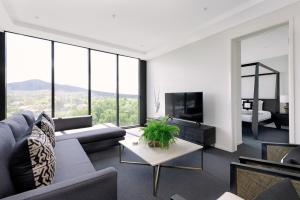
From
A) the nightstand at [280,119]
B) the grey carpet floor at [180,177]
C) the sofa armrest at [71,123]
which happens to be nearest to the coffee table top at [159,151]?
the grey carpet floor at [180,177]

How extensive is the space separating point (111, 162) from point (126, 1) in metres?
2.79

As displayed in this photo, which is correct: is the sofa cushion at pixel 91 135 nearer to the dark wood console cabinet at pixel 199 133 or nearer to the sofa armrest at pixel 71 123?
the sofa armrest at pixel 71 123

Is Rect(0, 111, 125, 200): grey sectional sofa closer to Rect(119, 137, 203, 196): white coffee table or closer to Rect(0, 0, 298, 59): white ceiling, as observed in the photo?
Rect(119, 137, 203, 196): white coffee table

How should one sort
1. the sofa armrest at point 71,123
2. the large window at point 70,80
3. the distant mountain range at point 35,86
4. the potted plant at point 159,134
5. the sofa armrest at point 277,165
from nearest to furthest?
the sofa armrest at point 277,165, the potted plant at point 159,134, the sofa armrest at point 71,123, the distant mountain range at point 35,86, the large window at point 70,80

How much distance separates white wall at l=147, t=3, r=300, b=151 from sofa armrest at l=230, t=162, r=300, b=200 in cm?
176

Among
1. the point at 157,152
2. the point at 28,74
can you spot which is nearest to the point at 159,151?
the point at 157,152

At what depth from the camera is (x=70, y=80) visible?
165 inches

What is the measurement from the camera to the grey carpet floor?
5.87 feet

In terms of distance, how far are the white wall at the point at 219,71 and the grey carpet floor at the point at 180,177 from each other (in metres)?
0.64

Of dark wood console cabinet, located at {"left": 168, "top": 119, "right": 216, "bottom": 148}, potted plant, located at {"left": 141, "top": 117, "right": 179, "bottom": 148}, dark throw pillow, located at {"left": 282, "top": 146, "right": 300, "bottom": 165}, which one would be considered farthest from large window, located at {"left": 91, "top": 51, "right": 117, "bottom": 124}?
dark throw pillow, located at {"left": 282, "top": 146, "right": 300, "bottom": 165}

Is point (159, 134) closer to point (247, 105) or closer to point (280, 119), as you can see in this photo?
point (247, 105)

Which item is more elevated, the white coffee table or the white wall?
the white wall

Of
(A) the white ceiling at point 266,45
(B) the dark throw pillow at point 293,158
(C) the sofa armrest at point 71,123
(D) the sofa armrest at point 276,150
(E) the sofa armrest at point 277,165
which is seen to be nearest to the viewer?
(E) the sofa armrest at point 277,165

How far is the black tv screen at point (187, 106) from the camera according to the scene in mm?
3391
